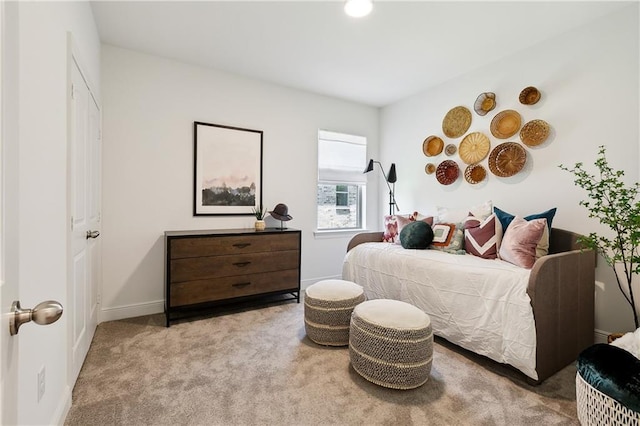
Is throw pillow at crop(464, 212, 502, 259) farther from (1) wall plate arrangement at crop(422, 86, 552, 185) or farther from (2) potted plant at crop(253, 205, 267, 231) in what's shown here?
(2) potted plant at crop(253, 205, 267, 231)

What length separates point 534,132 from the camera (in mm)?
2713

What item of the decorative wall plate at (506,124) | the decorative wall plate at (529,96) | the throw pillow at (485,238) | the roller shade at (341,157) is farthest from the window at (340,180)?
the decorative wall plate at (529,96)

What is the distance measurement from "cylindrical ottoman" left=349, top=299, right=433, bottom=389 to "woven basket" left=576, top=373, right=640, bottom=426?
2.28 ft

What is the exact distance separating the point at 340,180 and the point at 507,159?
1995 millimetres

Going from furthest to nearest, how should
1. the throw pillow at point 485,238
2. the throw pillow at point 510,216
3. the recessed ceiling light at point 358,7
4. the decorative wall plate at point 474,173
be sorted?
1. the decorative wall plate at point 474,173
2. the throw pillow at point 485,238
3. the throw pillow at point 510,216
4. the recessed ceiling light at point 358,7

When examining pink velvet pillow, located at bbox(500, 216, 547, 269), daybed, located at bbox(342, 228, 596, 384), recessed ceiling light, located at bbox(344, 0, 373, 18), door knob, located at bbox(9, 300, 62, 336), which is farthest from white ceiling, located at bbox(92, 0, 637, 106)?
door knob, located at bbox(9, 300, 62, 336)

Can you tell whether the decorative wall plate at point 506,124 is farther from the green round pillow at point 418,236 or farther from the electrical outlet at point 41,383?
the electrical outlet at point 41,383

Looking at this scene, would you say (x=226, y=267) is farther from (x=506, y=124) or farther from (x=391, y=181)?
(x=506, y=124)

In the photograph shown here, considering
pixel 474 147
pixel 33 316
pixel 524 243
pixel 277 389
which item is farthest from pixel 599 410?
pixel 474 147

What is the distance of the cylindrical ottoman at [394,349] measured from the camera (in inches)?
69.4

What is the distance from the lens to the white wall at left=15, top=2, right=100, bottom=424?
43.0 inches

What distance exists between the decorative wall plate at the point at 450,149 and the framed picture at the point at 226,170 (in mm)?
2157

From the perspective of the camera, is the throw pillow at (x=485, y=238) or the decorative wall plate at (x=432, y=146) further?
the decorative wall plate at (x=432, y=146)

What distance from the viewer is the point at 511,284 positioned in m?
1.95
